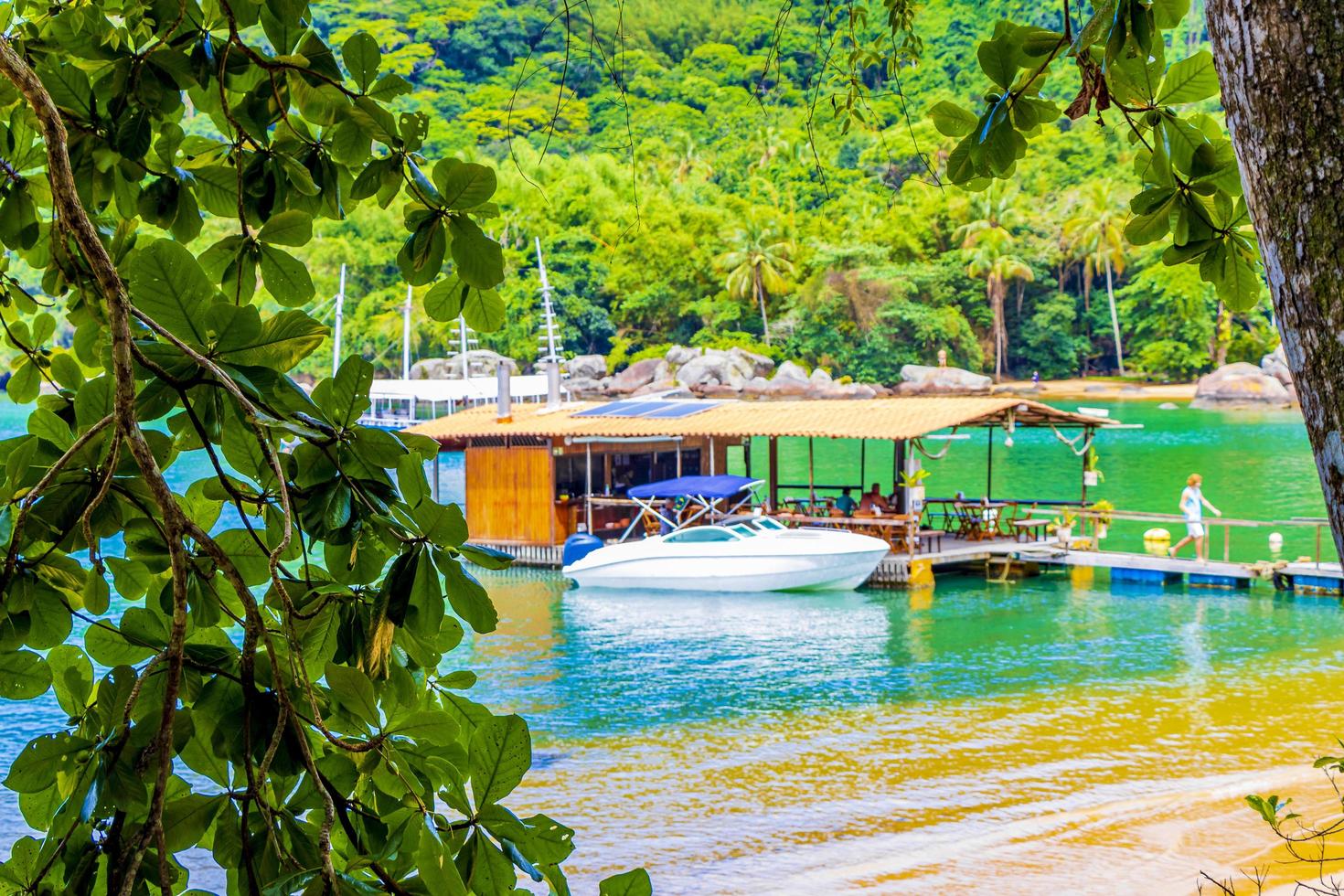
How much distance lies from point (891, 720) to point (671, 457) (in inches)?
451

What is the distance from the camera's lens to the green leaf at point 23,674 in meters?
1.35

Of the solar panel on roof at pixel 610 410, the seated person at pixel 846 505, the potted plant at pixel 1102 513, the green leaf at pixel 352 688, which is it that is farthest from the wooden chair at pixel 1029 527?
the green leaf at pixel 352 688

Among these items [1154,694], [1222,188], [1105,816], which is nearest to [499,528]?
[1154,694]

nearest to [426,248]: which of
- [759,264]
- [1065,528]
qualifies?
[1065,528]

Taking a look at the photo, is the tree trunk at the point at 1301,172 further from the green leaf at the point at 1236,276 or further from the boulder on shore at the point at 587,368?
the boulder on shore at the point at 587,368

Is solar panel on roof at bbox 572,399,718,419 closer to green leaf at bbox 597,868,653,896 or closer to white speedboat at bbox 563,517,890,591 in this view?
white speedboat at bbox 563,517,890,591

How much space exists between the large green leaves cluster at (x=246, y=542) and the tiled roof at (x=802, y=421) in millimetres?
16359

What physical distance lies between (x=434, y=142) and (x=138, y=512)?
62314mm

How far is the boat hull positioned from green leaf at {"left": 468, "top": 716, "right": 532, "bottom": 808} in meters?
16.9

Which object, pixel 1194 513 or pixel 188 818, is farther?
pixel 1194 513

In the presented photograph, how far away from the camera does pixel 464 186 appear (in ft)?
4.55

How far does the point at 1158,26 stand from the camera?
148 centimetres

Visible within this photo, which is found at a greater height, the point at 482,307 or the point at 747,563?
the point at 482,307

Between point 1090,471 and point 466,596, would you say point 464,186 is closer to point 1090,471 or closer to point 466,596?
point 466,596
